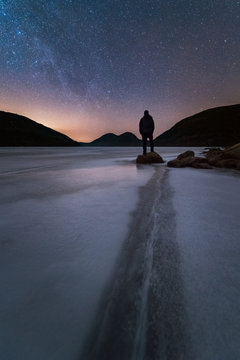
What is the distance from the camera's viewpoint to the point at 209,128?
96.4 m

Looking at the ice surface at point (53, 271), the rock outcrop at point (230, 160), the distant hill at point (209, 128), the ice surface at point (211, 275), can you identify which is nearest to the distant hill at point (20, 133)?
the distant hill at point (209, 128)

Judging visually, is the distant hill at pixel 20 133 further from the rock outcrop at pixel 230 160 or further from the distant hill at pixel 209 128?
the rock outcrop at pixel 230 160

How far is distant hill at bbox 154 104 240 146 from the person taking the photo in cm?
8367

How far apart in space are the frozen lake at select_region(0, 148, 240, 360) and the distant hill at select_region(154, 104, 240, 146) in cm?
8467

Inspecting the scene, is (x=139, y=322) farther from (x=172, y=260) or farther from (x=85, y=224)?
(x=85, y=224)


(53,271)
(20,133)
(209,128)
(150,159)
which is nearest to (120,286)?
(53,271)

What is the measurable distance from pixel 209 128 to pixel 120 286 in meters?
112

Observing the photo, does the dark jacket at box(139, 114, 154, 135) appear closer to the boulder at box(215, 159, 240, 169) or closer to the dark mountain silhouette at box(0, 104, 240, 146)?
the boulder at box(215, 159, 240, 169)

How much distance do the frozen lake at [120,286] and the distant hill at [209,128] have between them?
84674 millimetres

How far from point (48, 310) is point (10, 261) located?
1.22 ft

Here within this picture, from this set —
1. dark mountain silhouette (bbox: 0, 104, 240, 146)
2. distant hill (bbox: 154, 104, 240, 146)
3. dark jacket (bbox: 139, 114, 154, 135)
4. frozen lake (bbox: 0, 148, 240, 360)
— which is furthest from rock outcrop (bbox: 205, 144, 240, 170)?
dark mountain silhouette (bbox: 0, 104, 240, 146)

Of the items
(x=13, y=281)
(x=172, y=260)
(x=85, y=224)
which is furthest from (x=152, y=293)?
(x=85, y=224)

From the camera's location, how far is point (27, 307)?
57 centimetres

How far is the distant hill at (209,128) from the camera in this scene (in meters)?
83.7
